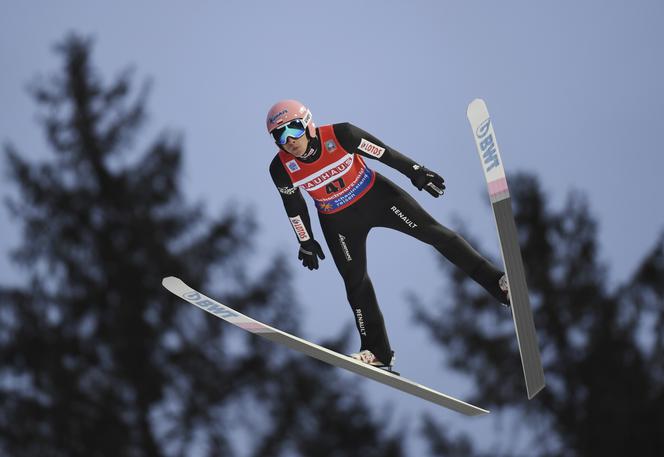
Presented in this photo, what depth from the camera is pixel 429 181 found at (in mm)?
6875

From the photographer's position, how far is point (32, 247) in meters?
17.4

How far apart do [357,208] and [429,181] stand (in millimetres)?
586

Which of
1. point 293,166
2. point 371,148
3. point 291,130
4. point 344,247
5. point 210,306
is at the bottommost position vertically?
point 344,247

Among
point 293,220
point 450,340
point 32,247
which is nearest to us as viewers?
point 293,220

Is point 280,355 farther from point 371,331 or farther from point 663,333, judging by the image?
point 371,331

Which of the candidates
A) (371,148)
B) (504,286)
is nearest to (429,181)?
(371,148)

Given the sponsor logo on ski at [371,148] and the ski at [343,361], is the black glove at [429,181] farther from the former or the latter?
the ski at [343,361]

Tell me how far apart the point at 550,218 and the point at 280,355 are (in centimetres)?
556

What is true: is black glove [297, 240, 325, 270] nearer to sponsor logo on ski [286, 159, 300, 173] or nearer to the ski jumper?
the ski jumper

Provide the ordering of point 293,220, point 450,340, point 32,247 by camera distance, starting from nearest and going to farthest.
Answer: point 293,220 → point 32,247 → point 450,340

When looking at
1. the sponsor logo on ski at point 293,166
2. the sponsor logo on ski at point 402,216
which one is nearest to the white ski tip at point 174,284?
the sponsor logo on ski at point 293,166

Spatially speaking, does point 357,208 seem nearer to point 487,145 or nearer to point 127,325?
point 487,145

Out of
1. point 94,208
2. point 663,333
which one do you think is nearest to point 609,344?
point 663,333

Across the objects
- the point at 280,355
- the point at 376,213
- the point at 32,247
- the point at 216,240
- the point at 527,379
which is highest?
the point at 32,247
